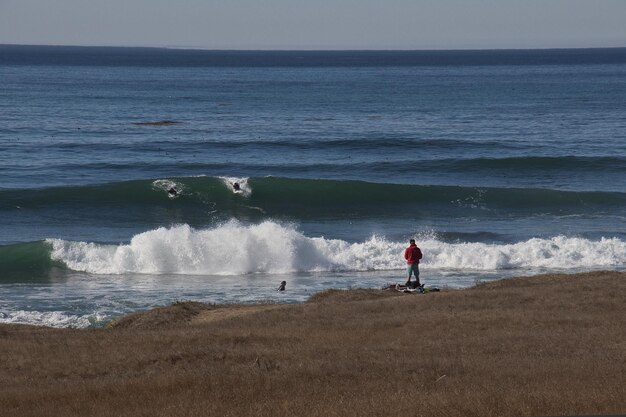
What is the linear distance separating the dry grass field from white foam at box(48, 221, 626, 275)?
33.0 ft

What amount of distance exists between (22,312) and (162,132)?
37.6m

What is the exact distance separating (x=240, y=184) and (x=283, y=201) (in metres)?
2.74

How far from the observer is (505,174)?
47.2 m

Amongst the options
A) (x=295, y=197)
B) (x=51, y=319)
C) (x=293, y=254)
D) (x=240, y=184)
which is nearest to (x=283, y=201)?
(x=295, y=197)

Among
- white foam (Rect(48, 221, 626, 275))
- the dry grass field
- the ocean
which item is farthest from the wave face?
the dry grass field

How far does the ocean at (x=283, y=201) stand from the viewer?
29609 mm

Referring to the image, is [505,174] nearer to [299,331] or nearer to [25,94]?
[299,331]

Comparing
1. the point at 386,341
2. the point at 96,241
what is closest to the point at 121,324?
the point at 386,341

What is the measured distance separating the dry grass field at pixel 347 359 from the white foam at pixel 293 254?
10.1 meters

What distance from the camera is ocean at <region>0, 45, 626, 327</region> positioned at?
29609 millimetres

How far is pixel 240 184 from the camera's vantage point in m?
43.7

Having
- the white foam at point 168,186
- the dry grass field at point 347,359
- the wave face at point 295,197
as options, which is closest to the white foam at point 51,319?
the dry grass field at point 347,359

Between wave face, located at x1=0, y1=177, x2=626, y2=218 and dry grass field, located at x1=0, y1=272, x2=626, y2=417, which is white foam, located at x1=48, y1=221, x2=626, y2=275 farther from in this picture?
dry grass field, located at x1=0, y1=272, x2=626, y2=417

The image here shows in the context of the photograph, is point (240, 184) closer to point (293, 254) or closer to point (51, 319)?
point (293, 254)
